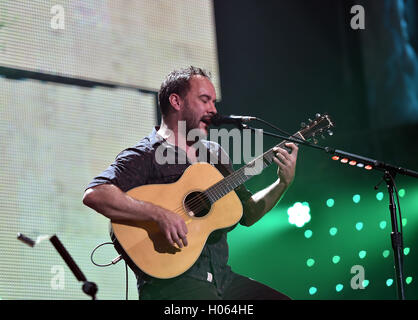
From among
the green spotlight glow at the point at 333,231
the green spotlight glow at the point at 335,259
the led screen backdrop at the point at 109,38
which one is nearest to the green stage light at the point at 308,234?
the green spotlight glow at the point at 333,231

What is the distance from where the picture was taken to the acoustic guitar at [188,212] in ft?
8.95

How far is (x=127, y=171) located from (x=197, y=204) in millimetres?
425

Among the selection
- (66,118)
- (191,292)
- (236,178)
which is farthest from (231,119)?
(66,118)

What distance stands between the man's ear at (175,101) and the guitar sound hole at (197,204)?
613mm

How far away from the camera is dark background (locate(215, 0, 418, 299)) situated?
4867mm

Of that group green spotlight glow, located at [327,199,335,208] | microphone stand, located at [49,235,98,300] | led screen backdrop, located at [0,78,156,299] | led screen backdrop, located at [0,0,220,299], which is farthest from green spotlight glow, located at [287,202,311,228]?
microphone stand, located at [49,235,98,300]

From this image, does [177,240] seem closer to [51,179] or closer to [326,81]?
[51,179]

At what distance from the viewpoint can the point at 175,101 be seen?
335 cm

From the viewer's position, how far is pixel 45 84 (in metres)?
3.68

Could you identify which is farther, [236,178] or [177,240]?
[236,178]

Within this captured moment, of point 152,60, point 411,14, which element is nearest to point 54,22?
point 152,60

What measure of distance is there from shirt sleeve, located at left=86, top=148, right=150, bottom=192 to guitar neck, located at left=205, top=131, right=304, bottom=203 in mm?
377

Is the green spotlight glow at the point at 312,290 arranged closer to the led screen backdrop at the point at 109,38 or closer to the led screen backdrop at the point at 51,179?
the led screen backdrop at the point at 51,179

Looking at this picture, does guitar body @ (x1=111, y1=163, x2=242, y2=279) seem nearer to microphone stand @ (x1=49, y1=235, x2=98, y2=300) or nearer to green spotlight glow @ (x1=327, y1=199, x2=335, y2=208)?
microphone stand @ (x1=49, y1=235, x2=98, y2=300)
